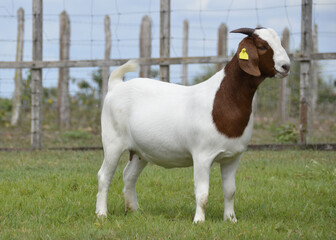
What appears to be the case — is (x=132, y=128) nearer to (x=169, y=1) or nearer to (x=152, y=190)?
(x=152, y=190)

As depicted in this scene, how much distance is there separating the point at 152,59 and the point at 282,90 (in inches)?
343

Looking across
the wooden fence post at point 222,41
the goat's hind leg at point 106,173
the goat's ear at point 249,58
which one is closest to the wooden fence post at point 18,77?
the wooden fence post at point 222,41

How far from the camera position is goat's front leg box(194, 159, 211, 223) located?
433 cm

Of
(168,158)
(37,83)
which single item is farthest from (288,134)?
(168,158)

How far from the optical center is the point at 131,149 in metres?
4.99

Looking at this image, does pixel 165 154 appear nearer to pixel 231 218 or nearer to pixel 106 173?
pixel 106 173

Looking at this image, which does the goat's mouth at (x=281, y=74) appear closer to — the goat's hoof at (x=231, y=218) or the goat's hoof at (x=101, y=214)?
the goat's hoof at (x=231, y=218)

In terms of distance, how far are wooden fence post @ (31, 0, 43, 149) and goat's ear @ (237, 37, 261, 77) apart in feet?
22.5

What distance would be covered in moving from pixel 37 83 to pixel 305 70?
5.47 m

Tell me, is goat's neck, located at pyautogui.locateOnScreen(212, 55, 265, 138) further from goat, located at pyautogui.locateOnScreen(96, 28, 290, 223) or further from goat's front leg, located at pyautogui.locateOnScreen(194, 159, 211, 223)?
goat's front leg, located at pyautogui.locateOnScreen(194, 159, 211, 223)

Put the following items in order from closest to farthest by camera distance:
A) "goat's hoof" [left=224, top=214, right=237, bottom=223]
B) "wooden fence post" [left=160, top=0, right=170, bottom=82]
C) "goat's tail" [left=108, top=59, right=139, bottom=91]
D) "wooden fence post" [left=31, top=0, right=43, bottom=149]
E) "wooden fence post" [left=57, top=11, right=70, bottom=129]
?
"goat's hoof" [left=224, top=214, right=237, bottom=223], "goat's tail" [left=108, top=59, right=139, bottom=91], "wooden fence post" [left=160, top=0, right=170, bottom=82], "wooden fence post" [left=31, top=0, right=43, bottom=149], "wooden fence post" [left=57, top=11, right=70, bottom=129]

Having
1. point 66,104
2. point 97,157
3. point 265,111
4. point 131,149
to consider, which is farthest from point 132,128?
point 265,111

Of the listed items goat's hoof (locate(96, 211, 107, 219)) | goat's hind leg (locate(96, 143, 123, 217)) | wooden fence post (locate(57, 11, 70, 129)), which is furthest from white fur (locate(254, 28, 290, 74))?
wooden fence post (locate(57, 11, 70, 129))

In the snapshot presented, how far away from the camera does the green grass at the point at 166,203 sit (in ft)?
13.6
